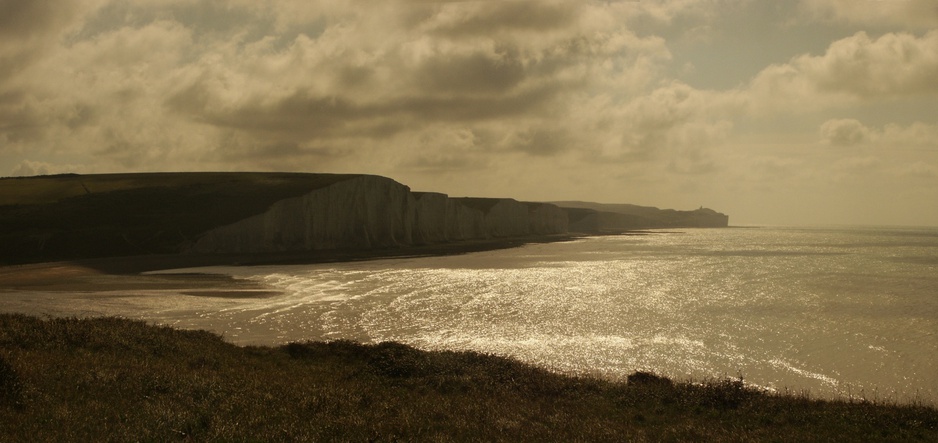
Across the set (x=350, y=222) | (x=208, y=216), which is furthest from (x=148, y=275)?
(x=350, y=222)

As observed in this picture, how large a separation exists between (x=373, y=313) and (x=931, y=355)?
2911 cm

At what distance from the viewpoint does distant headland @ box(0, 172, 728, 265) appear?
80438 mm

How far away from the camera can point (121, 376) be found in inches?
548

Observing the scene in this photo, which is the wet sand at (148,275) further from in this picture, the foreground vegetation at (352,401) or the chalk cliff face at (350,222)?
the foreground vegetation at (352,401)

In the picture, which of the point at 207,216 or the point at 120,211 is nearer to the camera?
the point at 207,216

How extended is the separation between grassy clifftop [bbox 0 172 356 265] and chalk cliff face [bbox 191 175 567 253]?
262 cm

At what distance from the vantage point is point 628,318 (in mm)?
37219

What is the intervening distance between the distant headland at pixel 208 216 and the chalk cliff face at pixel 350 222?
165 mm

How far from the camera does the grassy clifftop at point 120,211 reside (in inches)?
3044

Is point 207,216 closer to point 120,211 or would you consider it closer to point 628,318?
point 120,211

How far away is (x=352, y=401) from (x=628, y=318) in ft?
87.2

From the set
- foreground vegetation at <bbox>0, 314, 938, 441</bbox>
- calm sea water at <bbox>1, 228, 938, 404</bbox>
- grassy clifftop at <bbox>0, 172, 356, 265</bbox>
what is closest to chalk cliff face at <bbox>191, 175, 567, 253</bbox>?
grassy clifftop at <bbox>0, 172, 356, 265</bbox>

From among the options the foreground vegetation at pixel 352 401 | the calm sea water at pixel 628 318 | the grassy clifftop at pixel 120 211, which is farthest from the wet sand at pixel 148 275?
the foreground vegetation at pixel 352 401

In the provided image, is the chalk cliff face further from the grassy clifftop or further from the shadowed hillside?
the grassy clifftop
